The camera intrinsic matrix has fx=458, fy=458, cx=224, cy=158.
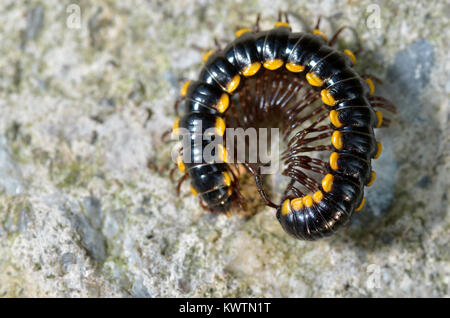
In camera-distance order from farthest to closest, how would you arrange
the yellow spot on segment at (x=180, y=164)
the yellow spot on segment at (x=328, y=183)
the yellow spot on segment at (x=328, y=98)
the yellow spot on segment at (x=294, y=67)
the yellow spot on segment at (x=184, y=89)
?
1. the yellow spot on segment at (x=184, y=89)
2. the yellow spot on segment at (x=180, y=164)
3. the yellow spot on segment at (x=294, y=67)
4. the yellow spot on segment at (x=328, y=98)
5. the yellow spot on segment at (x=328, y=183)

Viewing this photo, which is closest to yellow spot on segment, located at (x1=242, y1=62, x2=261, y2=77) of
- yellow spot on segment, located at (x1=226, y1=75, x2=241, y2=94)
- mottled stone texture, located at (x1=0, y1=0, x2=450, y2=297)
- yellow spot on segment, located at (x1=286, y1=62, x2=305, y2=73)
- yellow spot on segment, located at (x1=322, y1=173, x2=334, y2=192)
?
yellow spot on segment, located at (x1=226, y1=75, x2=241, y2=94)

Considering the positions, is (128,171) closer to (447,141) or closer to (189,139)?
(189,139)

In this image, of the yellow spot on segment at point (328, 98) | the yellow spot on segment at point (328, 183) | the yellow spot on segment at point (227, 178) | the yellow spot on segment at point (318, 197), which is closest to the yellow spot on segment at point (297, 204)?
the yellow spot on segment at point (318, 197)

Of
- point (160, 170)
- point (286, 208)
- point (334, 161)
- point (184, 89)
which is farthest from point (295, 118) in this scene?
point (160, 170)

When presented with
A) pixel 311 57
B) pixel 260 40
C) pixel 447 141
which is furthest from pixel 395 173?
pixel 260 40

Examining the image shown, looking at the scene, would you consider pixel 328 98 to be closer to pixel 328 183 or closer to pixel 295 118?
pixel 295 118

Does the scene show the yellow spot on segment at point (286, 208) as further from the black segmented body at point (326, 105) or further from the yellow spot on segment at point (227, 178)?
the yellow spot on segment at point (227, 178)
